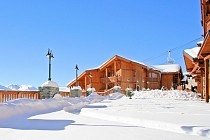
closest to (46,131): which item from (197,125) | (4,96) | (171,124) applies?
(171,124)

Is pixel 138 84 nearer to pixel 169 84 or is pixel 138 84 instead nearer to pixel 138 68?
pixel 138 68

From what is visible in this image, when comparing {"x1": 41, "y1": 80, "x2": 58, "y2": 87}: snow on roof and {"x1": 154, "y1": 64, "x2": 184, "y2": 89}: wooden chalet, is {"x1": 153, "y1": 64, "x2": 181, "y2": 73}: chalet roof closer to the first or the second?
{"x1": 154, "y1": 64, "x2": 184, "y2": 89}: wooden chalet

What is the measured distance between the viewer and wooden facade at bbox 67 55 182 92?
106 feet

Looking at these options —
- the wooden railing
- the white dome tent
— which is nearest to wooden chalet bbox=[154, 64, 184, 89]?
the white dome tent

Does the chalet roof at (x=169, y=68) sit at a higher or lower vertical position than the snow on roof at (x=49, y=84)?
higher

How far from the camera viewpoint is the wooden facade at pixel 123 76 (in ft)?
106

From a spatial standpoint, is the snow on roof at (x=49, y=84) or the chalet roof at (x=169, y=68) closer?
the snow on roof at (x=49, y=84)

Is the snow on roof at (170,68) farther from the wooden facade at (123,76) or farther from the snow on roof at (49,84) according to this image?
the snow on roof at (49,84)

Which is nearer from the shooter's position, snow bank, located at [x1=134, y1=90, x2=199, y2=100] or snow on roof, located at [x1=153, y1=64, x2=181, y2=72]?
snow bank, located at [x1=134, y1=90, x2=199, y2=100]

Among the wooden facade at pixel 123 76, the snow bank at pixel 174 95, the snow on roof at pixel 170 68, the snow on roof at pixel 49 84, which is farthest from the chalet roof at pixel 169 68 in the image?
the snow on roof at pixel 49 84

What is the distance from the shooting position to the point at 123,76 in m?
32.1

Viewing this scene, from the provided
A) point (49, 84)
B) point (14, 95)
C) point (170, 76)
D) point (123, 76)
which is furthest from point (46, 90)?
point (170, 76)

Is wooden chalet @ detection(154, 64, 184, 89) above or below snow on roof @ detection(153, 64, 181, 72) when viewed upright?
below

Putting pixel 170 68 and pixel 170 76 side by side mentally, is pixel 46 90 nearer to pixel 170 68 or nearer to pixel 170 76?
pixel 170 76
